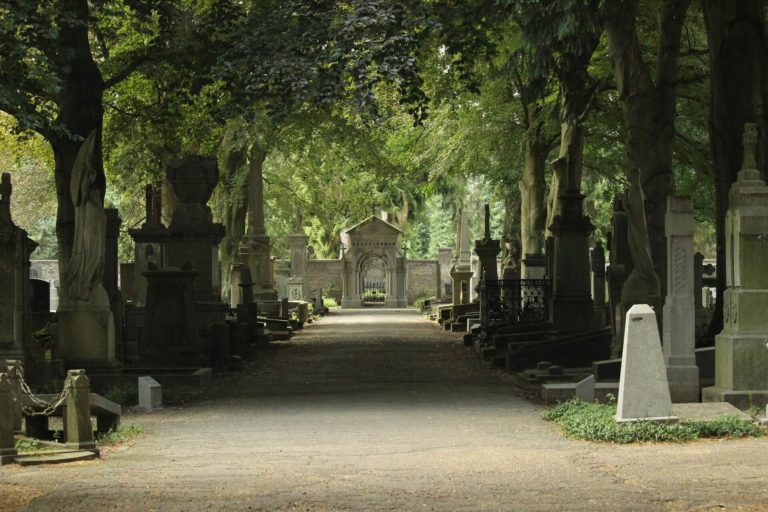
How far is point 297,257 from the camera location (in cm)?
5350

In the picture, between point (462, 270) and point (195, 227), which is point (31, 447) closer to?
point (195, 227)

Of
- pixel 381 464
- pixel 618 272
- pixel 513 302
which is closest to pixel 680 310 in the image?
pixel 381 464

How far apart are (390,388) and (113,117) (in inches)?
463

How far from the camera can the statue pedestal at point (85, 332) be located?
57.3 feet

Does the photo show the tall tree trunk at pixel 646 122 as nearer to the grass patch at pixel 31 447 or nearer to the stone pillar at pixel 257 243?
the grass patch at pixel 31 447

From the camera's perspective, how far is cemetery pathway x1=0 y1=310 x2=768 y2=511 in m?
8.58

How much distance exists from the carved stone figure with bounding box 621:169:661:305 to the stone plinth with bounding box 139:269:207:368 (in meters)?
6.97

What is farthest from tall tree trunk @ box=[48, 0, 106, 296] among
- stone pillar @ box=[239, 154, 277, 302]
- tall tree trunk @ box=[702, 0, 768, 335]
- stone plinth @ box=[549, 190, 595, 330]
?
stone pillar @ box=[239, 154, 277, 302]

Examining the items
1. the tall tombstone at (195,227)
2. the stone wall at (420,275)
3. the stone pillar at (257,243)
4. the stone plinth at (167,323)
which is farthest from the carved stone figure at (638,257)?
the stone wall at (420,275)

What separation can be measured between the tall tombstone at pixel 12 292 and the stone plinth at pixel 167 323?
3.21 m

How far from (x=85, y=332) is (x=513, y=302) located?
12769 millimetres

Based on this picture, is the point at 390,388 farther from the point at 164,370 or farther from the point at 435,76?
the point at 435,76

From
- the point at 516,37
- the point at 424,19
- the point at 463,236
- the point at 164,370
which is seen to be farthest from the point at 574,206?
the point at 463,236

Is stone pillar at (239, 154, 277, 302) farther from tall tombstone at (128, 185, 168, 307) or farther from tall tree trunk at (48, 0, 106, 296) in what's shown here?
tall tree trunk at (48, 0, 106, 296)
